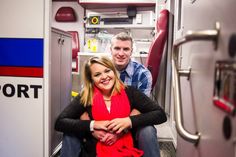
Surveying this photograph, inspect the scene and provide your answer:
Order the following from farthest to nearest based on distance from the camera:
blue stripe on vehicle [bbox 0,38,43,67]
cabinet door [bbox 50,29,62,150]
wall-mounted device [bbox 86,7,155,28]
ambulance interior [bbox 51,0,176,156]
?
1. wall-mounted device [bbox 86,7,155,28]
2. ambulance interior [bbox 51,0,176,156]
3. cabinet door [bbox 50,29,62,150]
4. blue stripe on vehicle [bbox 0,38,43,67]

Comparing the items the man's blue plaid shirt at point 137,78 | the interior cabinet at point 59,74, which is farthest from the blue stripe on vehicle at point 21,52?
the man's blue plaid shirt at point 137,78

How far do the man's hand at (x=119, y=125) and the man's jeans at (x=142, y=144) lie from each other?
0.29ft

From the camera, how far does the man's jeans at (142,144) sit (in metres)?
1.30

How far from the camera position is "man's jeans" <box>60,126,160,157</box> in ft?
4.28

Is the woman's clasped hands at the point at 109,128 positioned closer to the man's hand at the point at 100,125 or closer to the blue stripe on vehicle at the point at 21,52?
the man's hand at the point at 100,125

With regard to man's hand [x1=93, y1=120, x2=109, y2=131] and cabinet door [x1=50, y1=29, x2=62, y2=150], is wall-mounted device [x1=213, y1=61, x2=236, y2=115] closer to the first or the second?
man's hand [x1=93, y1=120, x2=109, y2=131]

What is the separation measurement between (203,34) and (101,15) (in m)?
3.76

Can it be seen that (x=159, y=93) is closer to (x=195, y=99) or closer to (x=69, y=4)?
(x=69, y=4)

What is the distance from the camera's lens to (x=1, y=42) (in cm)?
162

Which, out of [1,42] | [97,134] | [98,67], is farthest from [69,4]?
[97,134]

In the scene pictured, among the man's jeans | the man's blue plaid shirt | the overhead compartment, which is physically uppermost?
the overhead compartment

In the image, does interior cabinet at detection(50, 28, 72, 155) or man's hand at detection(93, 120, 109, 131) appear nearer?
man's hand at detection(93, 120, 109, 131)

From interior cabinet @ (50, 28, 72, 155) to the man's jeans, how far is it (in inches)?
19.3

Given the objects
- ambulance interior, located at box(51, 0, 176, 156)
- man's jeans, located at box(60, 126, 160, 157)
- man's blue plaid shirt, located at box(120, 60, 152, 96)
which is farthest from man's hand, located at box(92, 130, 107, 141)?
ambulance interior, located at box(51, 0, 176, 156)
